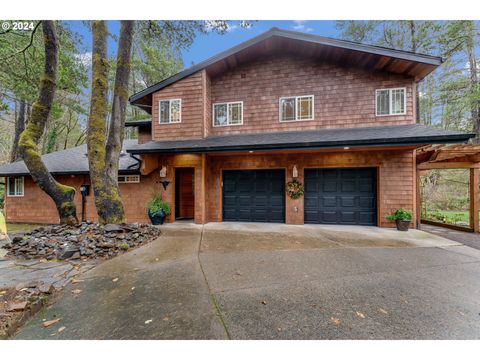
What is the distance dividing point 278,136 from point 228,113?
84.7 inches

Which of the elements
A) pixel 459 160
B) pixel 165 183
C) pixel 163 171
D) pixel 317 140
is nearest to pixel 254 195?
pixel 317 140

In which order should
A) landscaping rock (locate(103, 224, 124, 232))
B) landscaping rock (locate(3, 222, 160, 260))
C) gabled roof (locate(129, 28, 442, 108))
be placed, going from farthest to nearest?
gabled roof (locate(129, 28, 442, 108)) → landscaping rock (locate(103, 224, 124, 232)) → landscaping rock (locate(3, 222, 160, 260))

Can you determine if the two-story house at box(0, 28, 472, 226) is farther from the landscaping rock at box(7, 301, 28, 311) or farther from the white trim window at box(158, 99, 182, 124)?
the landscaping rock at box(7, 301, 28, 311)

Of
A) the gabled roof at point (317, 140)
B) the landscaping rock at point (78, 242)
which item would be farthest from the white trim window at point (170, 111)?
the landscaping rock at point (78, 242)

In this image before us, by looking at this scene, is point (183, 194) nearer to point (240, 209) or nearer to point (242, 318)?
point (240, 209)

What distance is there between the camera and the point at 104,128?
5.34 meters

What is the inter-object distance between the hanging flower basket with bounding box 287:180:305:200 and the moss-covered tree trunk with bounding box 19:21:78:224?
6.26 metres

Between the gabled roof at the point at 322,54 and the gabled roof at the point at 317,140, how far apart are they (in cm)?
179

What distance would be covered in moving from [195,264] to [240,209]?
4.11 m

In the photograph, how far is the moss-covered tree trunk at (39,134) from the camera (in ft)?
17.4

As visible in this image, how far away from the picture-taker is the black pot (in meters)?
6.75

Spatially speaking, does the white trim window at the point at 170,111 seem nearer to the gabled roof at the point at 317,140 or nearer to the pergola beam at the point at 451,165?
the gabled roof at the point at 317,140

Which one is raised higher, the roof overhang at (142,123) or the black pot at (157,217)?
the roof overhang at (142,123)

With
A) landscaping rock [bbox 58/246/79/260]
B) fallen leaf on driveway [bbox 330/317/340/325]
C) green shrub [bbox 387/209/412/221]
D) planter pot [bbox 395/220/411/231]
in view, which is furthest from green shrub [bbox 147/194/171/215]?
planter pot [bbox 395/220/411/231]
